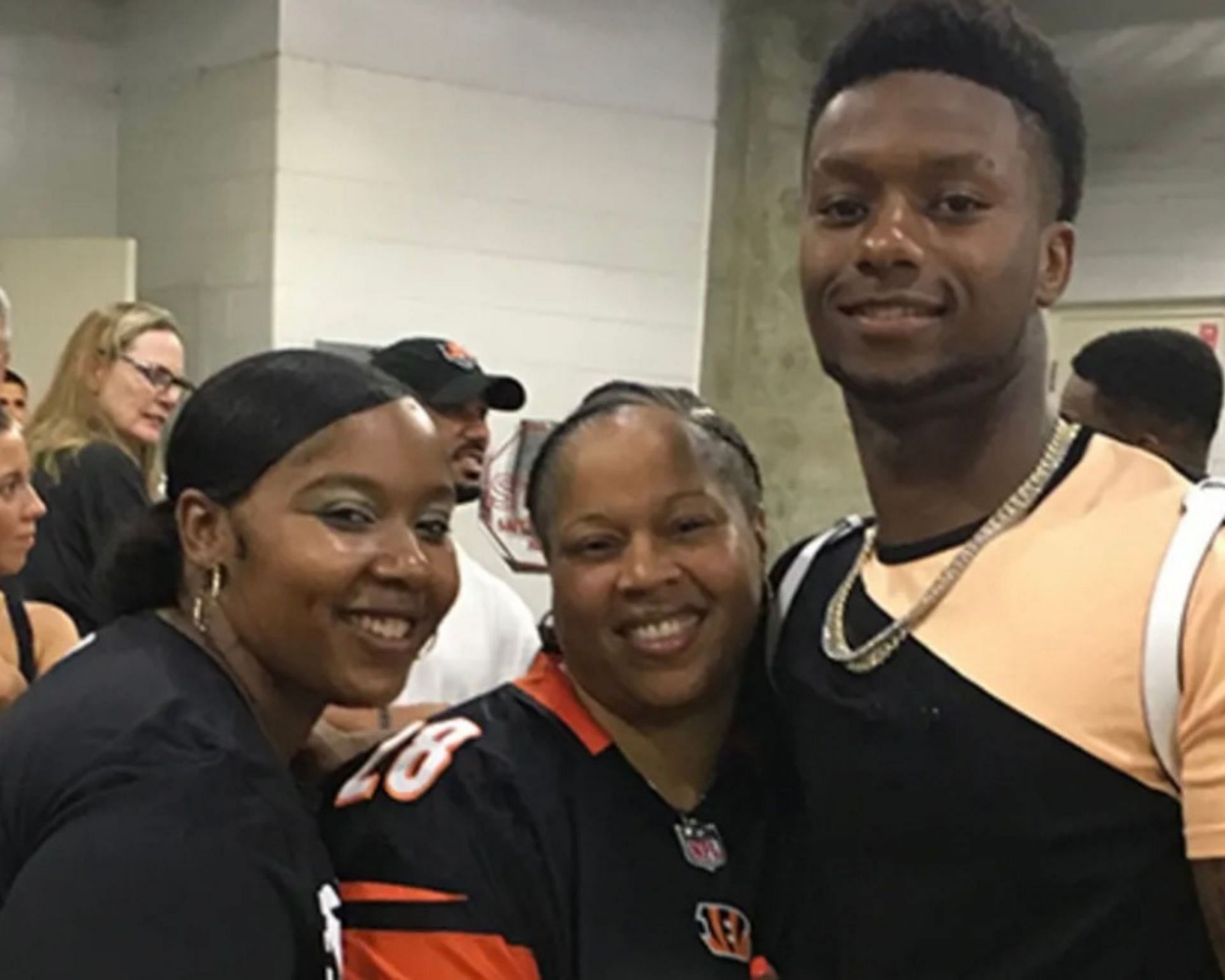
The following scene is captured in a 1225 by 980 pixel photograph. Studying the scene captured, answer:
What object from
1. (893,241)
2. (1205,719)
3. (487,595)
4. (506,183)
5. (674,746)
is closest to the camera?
(1205,719)

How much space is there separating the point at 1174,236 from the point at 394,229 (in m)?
2.85

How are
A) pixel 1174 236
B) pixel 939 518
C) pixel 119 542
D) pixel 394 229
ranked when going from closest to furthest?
pixel 939 518, pixel 119 542, pixel 394 229, pixel 1174 236

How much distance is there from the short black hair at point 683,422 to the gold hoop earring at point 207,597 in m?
0.33

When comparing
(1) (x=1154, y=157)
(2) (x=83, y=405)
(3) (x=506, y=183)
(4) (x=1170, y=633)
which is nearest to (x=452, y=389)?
(2) (x=83, y=405)

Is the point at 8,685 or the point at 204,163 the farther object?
the point at 204,163

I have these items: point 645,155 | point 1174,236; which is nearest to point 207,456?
point 645,155

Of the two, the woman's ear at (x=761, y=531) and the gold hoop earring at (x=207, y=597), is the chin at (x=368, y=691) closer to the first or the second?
the gold hoop earring at (x=207, y=597)

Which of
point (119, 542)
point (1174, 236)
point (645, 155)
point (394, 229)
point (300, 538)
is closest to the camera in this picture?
point (300, 538)

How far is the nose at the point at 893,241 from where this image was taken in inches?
49.0

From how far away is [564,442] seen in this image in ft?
5.31

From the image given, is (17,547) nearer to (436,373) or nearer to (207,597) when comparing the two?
(436,373)

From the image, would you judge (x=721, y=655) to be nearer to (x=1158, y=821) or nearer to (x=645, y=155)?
(x=1158, y=821)

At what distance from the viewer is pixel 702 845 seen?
1.51 metres

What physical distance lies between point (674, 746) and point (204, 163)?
Answer: 366 centimetres
